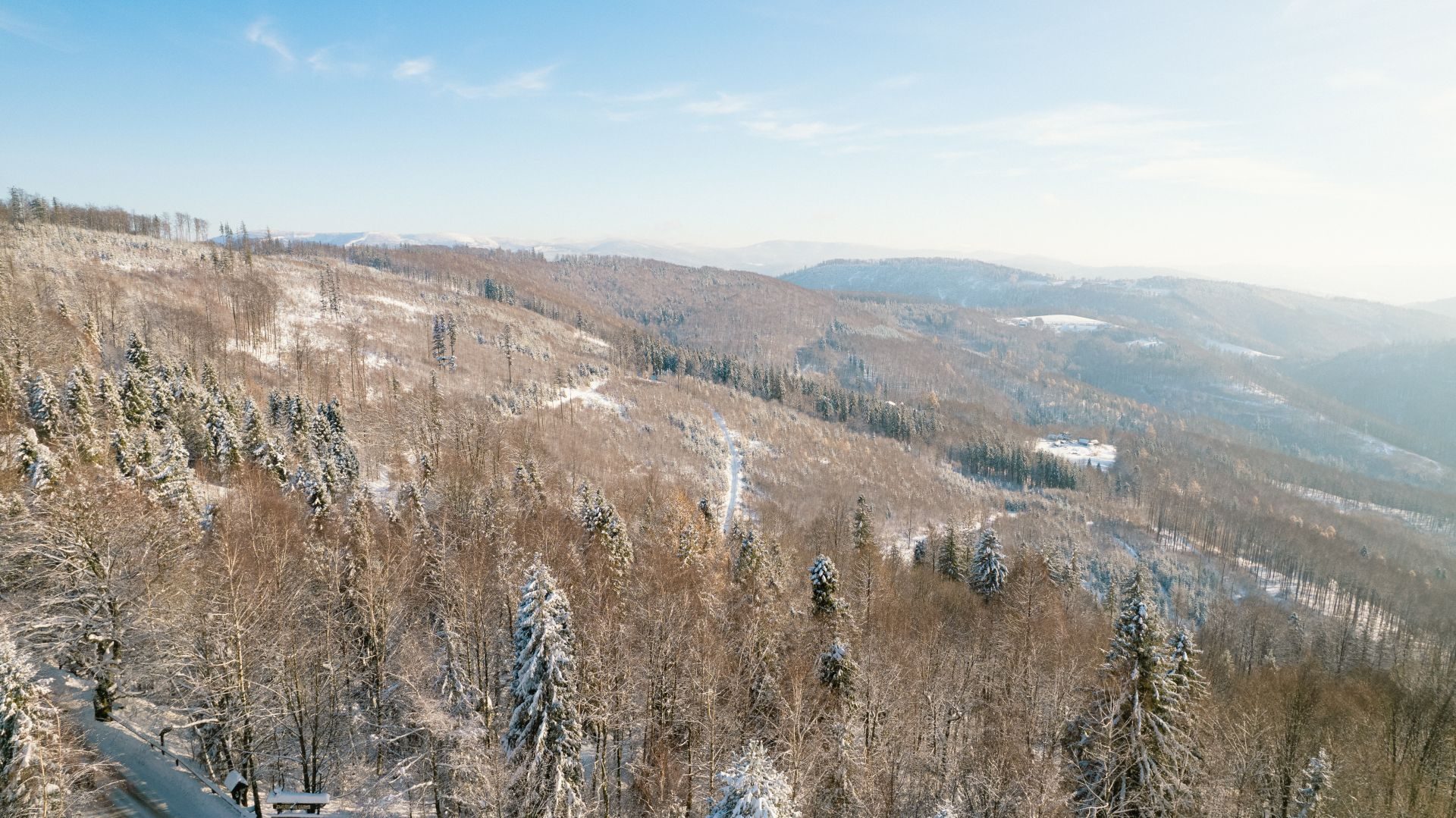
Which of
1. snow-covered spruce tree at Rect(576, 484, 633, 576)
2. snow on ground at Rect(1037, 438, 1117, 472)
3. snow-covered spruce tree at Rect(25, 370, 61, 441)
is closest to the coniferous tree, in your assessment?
snow-covered spruce tree at Rect(25, 370, 61, 441)

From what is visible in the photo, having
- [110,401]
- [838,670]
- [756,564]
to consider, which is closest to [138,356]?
[110,401]

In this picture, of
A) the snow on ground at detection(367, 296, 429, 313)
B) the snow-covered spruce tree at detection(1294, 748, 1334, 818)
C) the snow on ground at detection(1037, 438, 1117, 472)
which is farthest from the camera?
the snow on ground at detection(1037, 438, 1117, 472)

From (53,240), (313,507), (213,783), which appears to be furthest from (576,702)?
(53,240)

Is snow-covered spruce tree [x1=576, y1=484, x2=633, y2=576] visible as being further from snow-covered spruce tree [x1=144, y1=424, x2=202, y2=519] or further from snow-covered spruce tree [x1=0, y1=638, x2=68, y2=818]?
snow-covered spruce tree [x1=0, y1=638, x2=68, y2=818]

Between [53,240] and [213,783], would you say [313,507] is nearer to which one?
[213,783]

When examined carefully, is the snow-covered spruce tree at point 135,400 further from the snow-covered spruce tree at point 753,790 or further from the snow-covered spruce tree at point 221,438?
the snow-covered spruce tree at point 753,790

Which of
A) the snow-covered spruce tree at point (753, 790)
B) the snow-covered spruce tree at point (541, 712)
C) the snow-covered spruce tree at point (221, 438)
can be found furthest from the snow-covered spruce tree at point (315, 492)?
the snow-covered spruce tree at point (753, 790)
